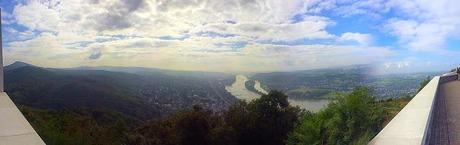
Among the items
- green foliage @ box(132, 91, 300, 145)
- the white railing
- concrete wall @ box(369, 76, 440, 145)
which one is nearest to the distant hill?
green foliage @ box(132, 91, 300, 145)

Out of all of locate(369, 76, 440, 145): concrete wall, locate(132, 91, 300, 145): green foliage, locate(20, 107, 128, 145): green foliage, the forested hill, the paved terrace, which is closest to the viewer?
locate(369, 76, 440, 145): concrete wall

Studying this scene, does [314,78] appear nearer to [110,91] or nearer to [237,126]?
[237,126]

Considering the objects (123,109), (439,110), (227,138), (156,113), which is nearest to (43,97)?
(123,109)

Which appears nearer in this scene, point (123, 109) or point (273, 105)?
point (273, 105)

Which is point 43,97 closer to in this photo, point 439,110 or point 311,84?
point 311,84

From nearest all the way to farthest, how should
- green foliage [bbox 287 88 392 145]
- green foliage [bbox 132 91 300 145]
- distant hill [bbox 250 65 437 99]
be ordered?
1. green foliage [bbox 287 88 392 145]
2. green foliage [bbox 132 91 300 145]
3. distant hill [bbox 250 65 437 99]

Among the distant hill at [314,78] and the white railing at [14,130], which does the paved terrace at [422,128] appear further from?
the distant hill at [314,78]

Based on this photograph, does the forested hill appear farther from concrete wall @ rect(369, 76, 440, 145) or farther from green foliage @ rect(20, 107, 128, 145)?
concrete wall @ rect(369, 76, 440, 145)
